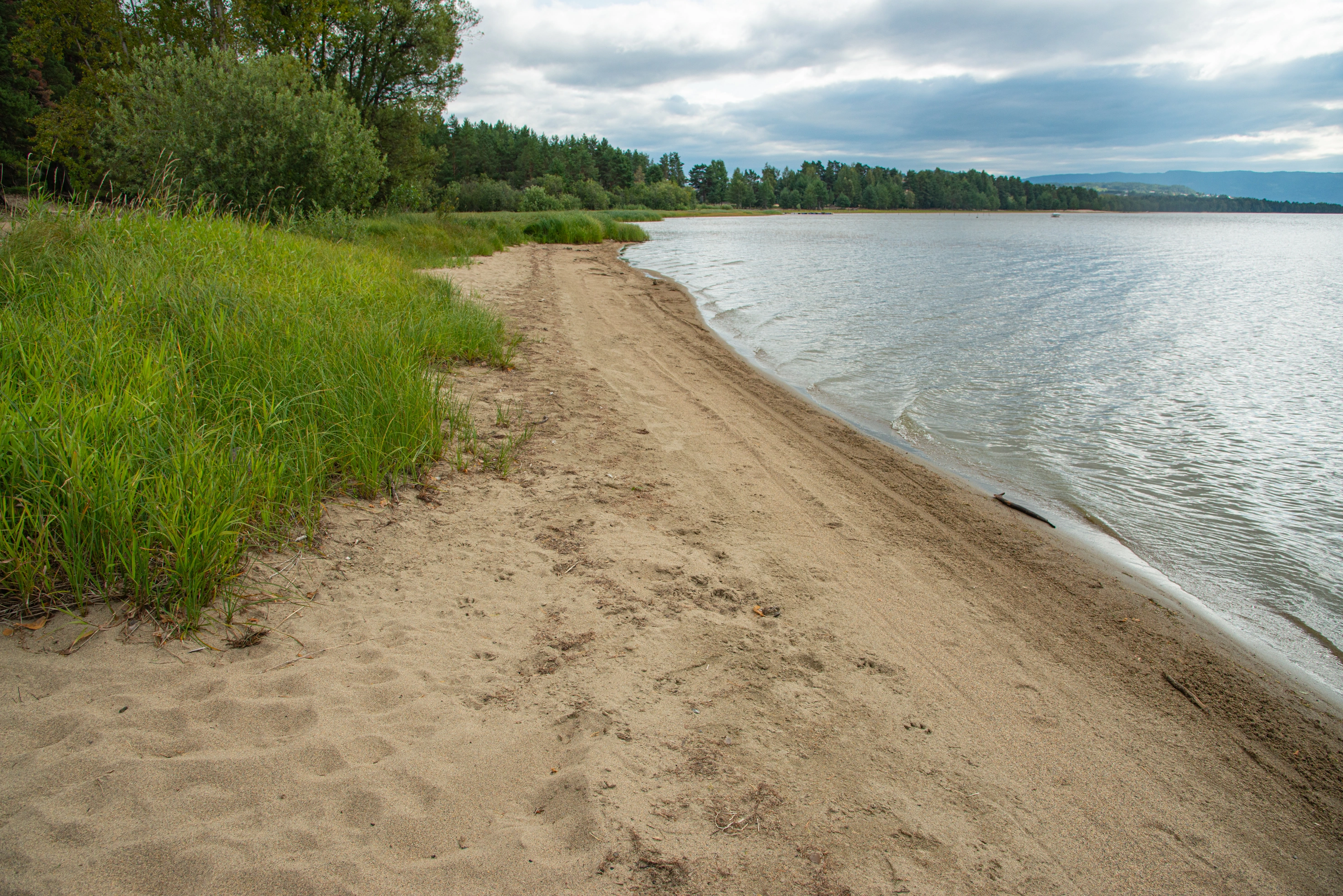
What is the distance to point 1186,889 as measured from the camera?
220 cm

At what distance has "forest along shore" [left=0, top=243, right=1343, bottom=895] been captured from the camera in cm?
197

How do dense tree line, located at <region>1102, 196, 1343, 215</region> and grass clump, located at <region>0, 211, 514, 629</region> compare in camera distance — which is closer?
grass clump, located at <region>0, 211, 514, 629</region>

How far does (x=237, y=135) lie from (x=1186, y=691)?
55.7ft

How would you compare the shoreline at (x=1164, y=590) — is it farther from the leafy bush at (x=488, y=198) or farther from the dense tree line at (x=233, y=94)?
the leafy bush at (x=488, y=198)

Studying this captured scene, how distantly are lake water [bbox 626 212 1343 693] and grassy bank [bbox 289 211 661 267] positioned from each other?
6.49 metres

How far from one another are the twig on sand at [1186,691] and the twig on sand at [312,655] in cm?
388

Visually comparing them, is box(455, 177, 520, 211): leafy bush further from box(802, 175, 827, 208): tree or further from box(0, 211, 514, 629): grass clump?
box(802, 175, 827, 208): tree

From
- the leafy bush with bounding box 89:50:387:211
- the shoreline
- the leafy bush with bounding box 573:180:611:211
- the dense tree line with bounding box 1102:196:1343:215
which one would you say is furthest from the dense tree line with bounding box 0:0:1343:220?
the dense tree line with bounding box 1102:196:1343:215

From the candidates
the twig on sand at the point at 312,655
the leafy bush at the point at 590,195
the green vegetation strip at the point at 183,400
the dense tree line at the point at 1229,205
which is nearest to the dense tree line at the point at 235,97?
the green vegetation strip at the point at 183,400

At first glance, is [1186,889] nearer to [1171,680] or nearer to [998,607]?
[1171,680]

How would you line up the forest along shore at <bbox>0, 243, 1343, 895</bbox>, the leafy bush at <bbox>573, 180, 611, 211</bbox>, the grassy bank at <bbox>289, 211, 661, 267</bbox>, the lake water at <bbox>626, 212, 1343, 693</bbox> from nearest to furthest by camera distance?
the forest along shore at <bbox>0, 243, 1343, 895</bbox>
the lake water at <bbox>626, 212, 1343, 693</bbox>
the grassy bank at <bbox>289, 211, 661, 267</bbox>
the leafy bush at <bbox>573, 180, 611, 211</bbox>

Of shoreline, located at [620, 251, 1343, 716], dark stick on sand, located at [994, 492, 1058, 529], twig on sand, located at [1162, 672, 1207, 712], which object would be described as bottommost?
shoreline, located at [620, 251, 1343, 716]

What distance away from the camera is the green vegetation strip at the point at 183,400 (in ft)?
8.93

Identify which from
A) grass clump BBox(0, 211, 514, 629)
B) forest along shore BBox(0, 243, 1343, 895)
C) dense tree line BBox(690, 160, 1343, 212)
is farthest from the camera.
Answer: dense tree line BBox(690, 160, 1343, 212)
